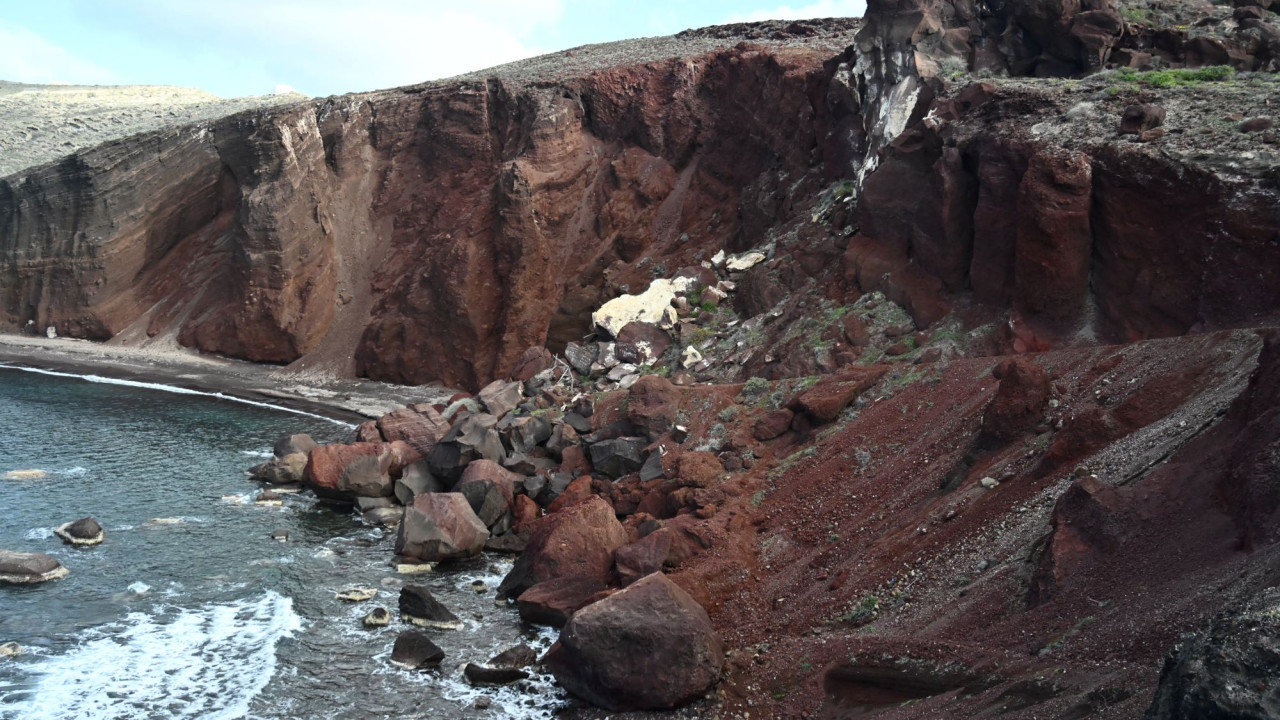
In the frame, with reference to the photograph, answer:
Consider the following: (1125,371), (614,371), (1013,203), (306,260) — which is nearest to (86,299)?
(306,260)

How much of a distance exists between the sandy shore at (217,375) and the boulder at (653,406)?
15.2 metres

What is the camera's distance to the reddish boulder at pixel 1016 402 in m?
15.8

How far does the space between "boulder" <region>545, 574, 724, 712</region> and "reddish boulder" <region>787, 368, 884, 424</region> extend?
695 centimetres

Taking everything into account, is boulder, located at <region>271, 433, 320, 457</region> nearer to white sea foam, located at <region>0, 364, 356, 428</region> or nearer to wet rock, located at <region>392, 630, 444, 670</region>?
white sea foam, located at <region>0, 364, 356, 428</region>

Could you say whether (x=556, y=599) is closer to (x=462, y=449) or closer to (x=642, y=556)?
(x=642, y=556)

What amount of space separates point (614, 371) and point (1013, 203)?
13.2 m

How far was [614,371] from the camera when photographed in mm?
30188

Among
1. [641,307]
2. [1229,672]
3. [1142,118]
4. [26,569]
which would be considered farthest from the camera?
[641,307]

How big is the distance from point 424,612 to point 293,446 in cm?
1330

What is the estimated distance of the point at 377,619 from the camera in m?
17.6

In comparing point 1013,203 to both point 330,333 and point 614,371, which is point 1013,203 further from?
point 330,333

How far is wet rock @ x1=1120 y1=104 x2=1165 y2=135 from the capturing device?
62.6 feet

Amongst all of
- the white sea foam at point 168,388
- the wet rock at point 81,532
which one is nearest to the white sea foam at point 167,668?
the wet rock at point 81,532

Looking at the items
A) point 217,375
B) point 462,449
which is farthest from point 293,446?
point 217,375
